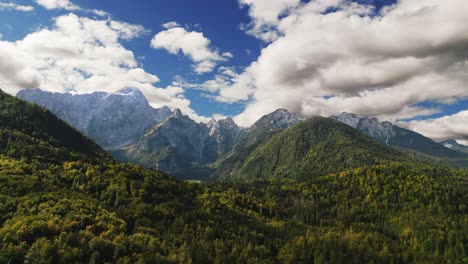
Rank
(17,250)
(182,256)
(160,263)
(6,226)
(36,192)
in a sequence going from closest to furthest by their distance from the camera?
1. (17,250)
2. (6,226)
3. (160,263)
4. (182,256)
5. (36,192)

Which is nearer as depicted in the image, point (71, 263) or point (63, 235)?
point (71, 263)

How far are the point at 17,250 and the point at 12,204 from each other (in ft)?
142

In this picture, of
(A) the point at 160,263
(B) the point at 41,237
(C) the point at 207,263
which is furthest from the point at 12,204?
(C) the point at 207,263

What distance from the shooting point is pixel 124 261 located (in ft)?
509

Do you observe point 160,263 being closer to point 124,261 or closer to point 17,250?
point 124,261

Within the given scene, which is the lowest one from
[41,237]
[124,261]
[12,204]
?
[124,261]

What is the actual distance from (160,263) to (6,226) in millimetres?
67934

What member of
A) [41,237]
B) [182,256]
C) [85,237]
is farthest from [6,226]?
[182,256]

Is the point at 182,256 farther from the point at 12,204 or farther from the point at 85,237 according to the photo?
the point at 12,204

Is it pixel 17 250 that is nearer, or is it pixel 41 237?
pixel 17 250

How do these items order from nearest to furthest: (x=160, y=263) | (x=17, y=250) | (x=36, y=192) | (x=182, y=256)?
(x=17, y=250), (x=160, y=263), (x=182, y=256), (x=36, y=192)

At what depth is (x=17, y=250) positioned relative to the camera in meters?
139

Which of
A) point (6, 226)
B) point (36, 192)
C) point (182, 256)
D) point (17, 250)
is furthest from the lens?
point (36, 192)

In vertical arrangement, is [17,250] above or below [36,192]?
below
